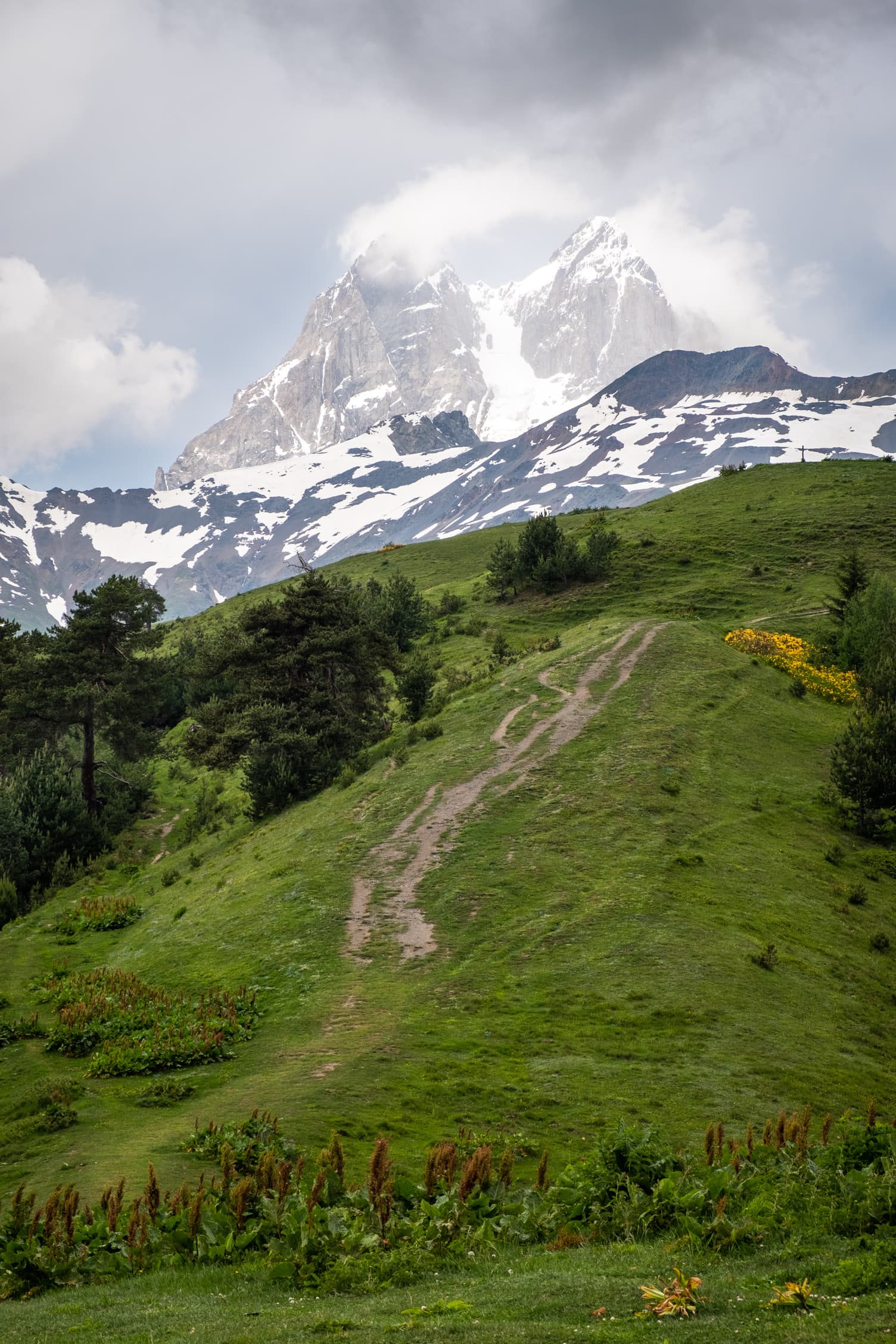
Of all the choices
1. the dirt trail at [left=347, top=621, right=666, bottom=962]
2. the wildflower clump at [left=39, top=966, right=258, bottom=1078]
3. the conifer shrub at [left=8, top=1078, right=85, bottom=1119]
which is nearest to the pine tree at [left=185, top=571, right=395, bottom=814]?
the dirt trail at [left=347, top=621, right=666, bottom=962]

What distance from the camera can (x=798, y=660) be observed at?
53.9m

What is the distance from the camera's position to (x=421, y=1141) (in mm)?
15391

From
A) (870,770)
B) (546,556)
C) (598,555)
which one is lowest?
(870,770)

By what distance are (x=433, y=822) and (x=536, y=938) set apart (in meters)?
9.55

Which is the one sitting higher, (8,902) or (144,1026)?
(8,902)

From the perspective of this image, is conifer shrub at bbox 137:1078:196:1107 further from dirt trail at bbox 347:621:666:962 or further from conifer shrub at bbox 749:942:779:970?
conifer shrub at bbox 749:942:779:970

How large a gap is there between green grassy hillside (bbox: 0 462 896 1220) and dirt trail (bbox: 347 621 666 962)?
220mm

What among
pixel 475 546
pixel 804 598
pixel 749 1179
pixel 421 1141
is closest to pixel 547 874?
pixel 421 1141

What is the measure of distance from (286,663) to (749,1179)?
127ft

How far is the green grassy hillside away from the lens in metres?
17.0

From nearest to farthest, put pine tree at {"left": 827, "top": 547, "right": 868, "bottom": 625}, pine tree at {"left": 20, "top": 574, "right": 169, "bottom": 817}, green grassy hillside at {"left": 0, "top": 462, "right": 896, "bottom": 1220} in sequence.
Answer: green grassy hillside at {"left": 0, "top": 462, "right": 896, "bottom": 1220}, pine tree at {"left": 20, "top": 574, "right": 169, "bottom": 817}, pine tree at {"left": 827, "top": 547, "right": 868, "bottom": 625}

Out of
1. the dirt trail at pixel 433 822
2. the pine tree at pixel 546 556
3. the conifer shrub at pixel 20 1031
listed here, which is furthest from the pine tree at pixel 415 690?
the conifer shrub at pixel 20 1031

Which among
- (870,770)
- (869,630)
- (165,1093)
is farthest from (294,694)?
(869,630)

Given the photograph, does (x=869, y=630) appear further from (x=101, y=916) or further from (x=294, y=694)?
(x=101, y=916)
